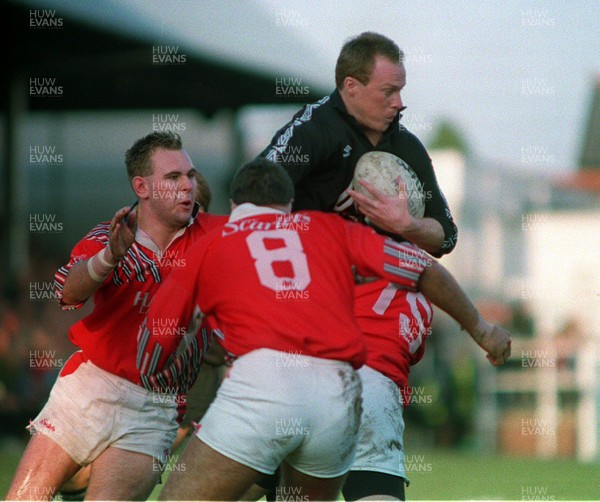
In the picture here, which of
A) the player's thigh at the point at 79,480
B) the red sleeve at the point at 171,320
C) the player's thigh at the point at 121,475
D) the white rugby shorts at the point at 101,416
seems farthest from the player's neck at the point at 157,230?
the player's thigh at the point at 79,480

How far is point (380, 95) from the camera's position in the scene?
5516mm

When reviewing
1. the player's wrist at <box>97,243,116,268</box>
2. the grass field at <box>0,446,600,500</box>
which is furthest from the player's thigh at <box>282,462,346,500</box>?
the grass field at <box>0,446,600,500</box>

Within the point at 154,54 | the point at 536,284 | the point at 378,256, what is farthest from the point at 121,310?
the point at 536,284

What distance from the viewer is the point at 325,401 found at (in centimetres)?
430

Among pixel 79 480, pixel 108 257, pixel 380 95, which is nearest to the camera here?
pixel 108 257

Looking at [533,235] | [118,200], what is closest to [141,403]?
[118,200]

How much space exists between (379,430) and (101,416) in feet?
4.66

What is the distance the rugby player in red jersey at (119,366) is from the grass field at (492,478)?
194 inches

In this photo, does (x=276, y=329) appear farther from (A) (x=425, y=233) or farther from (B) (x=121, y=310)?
(B) (x=121, y=310)

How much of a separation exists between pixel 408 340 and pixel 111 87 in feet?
58.3

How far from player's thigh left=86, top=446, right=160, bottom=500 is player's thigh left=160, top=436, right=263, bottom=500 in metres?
1.09

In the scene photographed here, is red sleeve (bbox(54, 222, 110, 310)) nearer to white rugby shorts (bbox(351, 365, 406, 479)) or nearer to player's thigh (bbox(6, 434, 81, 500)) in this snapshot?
player's thigh (bbox(6, 434, 81, 500))

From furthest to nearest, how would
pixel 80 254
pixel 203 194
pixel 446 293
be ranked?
pixel 203 194 < pixel 80 254 < pixel 446 293

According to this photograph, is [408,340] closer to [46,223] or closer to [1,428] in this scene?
[1,428]
